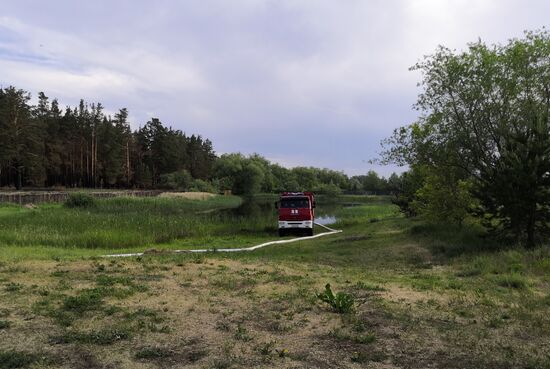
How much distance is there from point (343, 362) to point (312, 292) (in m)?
3.35

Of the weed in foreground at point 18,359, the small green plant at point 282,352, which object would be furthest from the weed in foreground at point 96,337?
the small green plant at point 282,352

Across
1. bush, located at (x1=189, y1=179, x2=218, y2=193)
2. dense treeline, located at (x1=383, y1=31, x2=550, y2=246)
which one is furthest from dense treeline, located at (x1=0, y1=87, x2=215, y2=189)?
dense treeline, located at (x1=383, y1=31, x2=550, y2=246)

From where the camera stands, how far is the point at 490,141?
2042 centimetres

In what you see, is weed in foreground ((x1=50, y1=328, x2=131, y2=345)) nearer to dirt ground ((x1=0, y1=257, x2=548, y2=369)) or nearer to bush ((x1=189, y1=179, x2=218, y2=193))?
dirt ground ((x1=0, y1=257, x2=548, y2=369))

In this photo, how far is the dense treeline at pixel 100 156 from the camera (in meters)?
63.7

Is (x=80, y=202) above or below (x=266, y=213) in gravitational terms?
above

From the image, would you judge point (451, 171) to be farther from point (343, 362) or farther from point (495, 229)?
point (343, 362)

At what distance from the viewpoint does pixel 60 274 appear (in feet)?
31.8

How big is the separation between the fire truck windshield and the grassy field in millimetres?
14613

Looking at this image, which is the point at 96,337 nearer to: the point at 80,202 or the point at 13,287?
the point at 13,287

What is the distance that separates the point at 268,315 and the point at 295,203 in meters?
20.3

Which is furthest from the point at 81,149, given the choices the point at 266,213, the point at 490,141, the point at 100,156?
the point at 490,141

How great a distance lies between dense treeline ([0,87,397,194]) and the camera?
63.7 m

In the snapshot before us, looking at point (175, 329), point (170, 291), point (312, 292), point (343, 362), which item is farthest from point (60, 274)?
point (343, 362)
